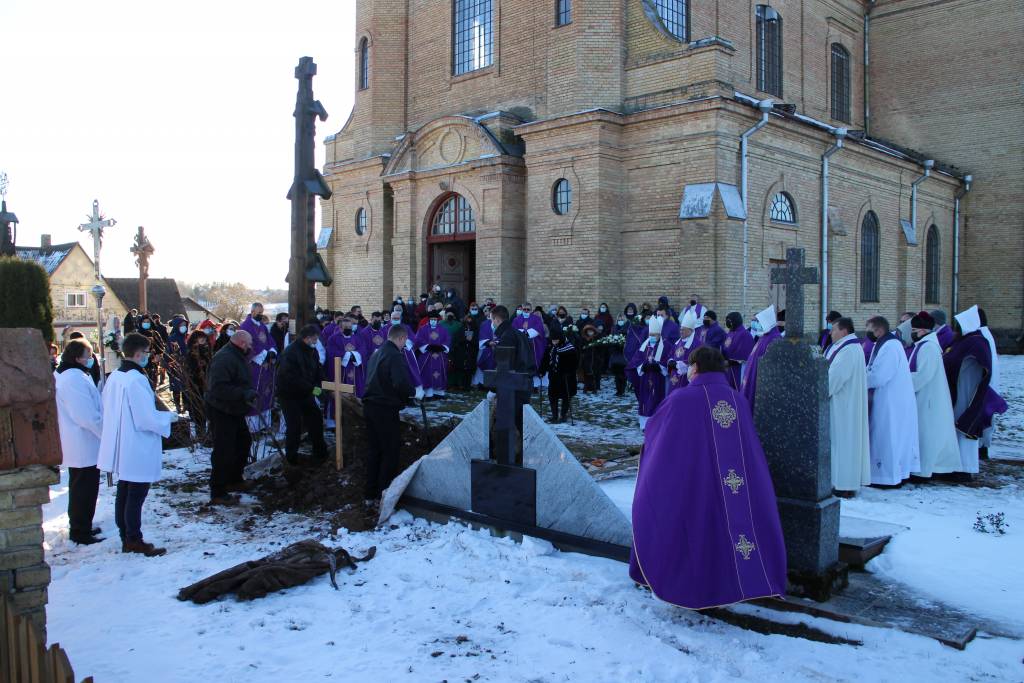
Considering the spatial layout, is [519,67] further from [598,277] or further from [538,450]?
[538,450]

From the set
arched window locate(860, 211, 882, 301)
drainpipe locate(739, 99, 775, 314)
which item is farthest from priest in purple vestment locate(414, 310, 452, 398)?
arched window locate(860, 211, 882, 301)

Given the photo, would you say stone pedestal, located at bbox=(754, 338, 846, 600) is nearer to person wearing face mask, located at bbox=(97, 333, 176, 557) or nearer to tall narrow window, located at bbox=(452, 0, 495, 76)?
person wearing face mask, located at bbox=(97, 333, 176, 557)

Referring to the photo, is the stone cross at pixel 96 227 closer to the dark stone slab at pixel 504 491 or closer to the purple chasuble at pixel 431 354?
the purple chasuble at pixel 431 354


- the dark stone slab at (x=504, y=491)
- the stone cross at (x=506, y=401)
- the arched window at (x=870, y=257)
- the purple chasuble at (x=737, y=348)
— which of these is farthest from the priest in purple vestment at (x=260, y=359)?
the arched window at (x=870, y=257)

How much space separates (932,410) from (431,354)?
31.2 feet

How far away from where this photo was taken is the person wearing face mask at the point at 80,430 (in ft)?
21.5

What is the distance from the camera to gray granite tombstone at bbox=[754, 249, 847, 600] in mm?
5141

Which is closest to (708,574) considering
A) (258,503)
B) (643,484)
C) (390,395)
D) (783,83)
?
(643,484)

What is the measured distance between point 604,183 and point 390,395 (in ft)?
39.1

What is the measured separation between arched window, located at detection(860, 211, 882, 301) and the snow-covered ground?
18.2m

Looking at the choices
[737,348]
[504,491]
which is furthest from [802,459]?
[737,348]

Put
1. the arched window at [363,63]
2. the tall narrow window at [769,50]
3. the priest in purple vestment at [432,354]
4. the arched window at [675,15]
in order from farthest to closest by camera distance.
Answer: the arched window at [363,63] → the tall narrow window at [769,50] → the arched window at [675,15] → the priest in purple vestment at [432,354]

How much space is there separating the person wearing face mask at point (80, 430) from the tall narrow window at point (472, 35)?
17.5 metres

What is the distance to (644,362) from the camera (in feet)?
40.3
